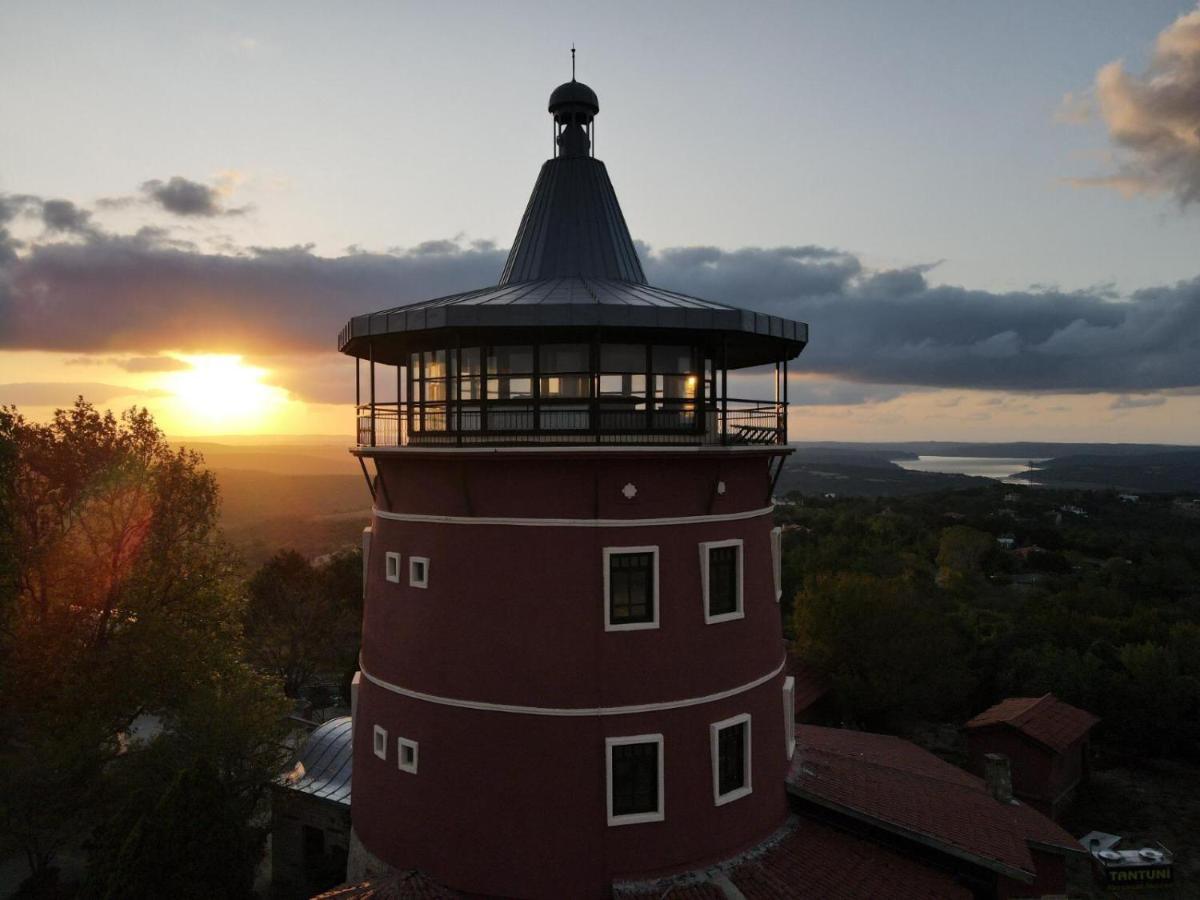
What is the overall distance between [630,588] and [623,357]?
4.40 metres

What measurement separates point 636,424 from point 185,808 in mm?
12997

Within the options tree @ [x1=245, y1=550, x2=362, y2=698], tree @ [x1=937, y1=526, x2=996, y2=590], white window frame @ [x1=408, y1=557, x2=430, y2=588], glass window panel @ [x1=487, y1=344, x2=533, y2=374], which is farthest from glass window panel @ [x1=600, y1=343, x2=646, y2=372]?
tree @ [x1=937, y1=526, x2=996, y2=590]

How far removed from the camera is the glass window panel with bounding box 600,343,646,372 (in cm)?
1546

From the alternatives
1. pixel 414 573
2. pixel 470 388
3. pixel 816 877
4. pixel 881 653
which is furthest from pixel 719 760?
pixel 881 653

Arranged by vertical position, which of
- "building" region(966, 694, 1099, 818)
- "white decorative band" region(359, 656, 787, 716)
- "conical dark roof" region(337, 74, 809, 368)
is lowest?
"building" region(966, 694, 1099, 818)

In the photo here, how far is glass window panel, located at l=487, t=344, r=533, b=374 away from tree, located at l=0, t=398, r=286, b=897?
14627 millimetres

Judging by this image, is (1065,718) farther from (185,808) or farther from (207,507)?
(207,507)

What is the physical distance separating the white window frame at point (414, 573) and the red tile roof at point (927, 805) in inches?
363

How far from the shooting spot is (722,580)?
53.5ft

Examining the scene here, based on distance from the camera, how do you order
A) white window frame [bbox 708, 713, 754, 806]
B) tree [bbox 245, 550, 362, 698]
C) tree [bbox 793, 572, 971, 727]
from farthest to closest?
1. tree [bbox 245, 550, 362, 698]
2. tree [bbox 793, 572, 971, 727]
3. white window frame [bbox 708, 713, 754, 806]

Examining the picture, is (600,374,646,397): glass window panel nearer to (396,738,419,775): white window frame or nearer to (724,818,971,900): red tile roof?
(396,738,419,775): white window frame

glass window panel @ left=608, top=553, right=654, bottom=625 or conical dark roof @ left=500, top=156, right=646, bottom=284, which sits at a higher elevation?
conical dark roof @ left=500, top=156, right=646, bottom=284

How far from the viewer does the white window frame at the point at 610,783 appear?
14.9m

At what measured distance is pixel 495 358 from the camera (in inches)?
618
